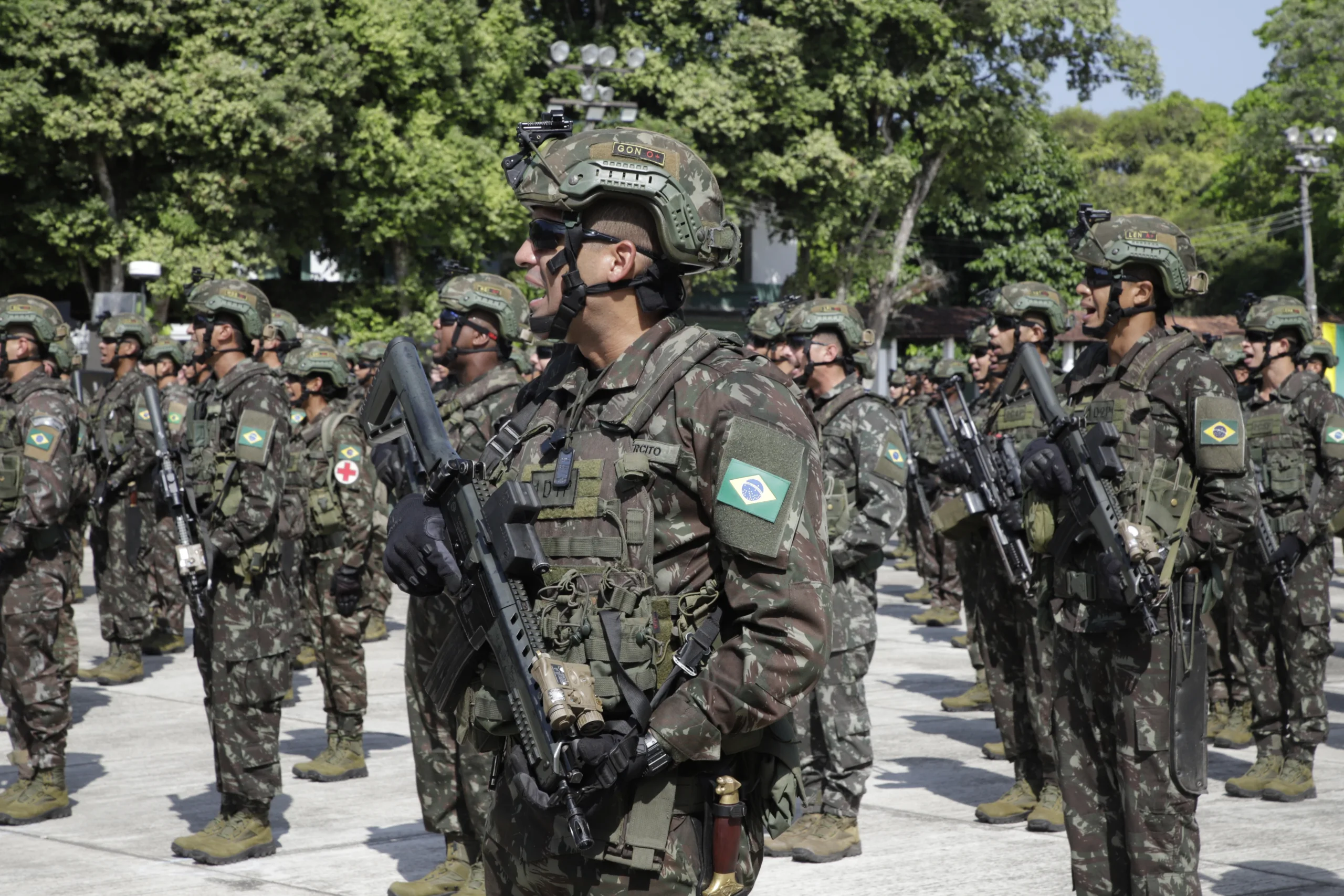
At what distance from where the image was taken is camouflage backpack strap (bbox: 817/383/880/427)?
8031mm

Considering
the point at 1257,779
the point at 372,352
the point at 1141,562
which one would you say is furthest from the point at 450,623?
the point at 372,352

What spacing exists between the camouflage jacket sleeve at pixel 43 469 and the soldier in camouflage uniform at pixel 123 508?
395cm

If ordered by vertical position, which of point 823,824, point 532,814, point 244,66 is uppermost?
point 244,66

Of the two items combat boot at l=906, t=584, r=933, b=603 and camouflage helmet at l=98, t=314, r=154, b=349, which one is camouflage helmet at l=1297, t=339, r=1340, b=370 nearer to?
combat boot at l=906, t=584, r=933, b=603

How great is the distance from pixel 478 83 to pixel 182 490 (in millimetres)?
24671

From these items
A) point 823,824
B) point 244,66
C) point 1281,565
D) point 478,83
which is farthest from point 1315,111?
point 823,824

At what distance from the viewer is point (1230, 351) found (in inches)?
476

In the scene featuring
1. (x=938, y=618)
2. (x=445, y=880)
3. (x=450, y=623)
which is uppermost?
(x=450, y=623)

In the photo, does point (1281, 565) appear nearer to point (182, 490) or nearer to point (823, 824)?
point (823, 824)

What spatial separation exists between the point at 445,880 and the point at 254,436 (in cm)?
225

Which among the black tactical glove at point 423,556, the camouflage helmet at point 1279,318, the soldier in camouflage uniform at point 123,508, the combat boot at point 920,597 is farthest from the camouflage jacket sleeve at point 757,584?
the combat boot at point 920,597

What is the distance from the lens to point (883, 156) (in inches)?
1425

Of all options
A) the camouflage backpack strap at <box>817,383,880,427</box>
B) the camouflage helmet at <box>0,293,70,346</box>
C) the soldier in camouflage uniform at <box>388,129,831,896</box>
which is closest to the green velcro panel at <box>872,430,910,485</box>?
the camouflage backpack strap at <box>817,383,880,427</box>

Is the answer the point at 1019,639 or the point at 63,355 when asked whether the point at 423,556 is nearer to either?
the point at 1019,639
